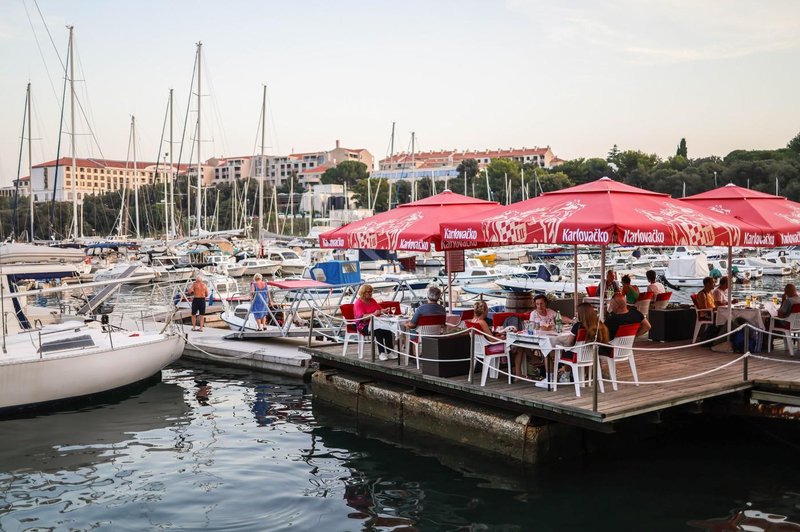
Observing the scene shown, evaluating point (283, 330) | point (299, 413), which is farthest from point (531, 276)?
point (299, 413)

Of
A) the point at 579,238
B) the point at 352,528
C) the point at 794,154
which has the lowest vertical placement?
the point at 352,528

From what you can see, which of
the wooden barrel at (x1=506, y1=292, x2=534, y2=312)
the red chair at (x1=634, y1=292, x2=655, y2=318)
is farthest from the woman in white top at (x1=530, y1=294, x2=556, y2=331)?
the red chair at (x1=634, y1=292, x2=655, y2=318)

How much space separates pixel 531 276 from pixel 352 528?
3791 centimetres

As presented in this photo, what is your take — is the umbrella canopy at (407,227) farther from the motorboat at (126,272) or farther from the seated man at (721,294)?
the motorboat at (126,272)

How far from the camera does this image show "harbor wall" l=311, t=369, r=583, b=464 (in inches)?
460

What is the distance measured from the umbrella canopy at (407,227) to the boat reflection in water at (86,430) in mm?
5331

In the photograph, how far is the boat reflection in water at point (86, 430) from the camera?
524 inches

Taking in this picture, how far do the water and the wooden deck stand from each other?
3.55 ft

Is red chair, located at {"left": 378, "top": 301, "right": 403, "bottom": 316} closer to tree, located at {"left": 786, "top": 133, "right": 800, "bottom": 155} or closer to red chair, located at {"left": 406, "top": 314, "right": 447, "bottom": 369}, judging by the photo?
red chair, located at {"left": 406, "top": 314, "right": 447, "bottom": 369}

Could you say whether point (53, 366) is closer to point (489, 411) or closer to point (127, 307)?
point (489, 411)

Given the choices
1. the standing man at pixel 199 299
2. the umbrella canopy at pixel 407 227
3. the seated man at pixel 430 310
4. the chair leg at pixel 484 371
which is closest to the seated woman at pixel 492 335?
the chair leg at pixel 484 371

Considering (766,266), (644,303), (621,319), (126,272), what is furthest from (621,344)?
(766,266)

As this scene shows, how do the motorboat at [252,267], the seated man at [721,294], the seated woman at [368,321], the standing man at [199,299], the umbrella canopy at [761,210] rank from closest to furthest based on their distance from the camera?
the umbrella canopy at [761,210] → the seated woman at [368,321] → the seated man at [721,294] → the standing man at [199,299] → the motorboat at [252,267]

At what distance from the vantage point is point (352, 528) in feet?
33.1
